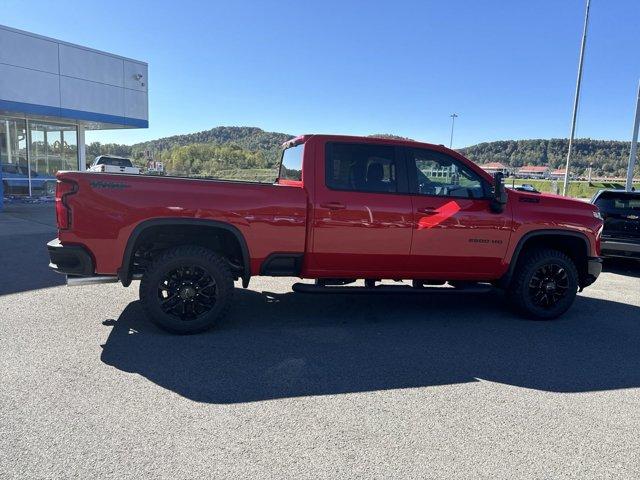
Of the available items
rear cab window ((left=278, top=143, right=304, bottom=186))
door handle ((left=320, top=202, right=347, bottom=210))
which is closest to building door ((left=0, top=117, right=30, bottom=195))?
rear cab window ((left=278, top=143, right=304, bottom=186))

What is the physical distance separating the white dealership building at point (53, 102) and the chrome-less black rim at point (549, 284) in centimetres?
1679

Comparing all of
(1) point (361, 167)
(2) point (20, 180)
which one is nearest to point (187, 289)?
(1) point (361, 167)

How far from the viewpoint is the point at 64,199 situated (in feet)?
14.2

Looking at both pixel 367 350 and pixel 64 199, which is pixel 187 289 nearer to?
pixel 64 199

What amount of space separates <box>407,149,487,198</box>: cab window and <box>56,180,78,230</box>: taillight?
3.42 m

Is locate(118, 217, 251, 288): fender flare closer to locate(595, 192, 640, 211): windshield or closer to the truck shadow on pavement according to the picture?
the truck shadow on pavement

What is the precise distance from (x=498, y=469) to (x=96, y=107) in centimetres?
1963

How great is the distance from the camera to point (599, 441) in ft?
10.1

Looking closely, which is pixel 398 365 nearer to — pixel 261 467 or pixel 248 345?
pixel 248 345

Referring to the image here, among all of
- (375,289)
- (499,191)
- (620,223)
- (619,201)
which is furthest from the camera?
(619,201)

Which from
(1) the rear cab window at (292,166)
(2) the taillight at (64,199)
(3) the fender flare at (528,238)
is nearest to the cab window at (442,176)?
(3) the fender flare at (528,238)

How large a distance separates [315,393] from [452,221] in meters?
2.57

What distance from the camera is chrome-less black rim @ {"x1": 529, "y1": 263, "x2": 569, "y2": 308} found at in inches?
222

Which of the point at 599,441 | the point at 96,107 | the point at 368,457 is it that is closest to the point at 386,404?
the point at 368,457
